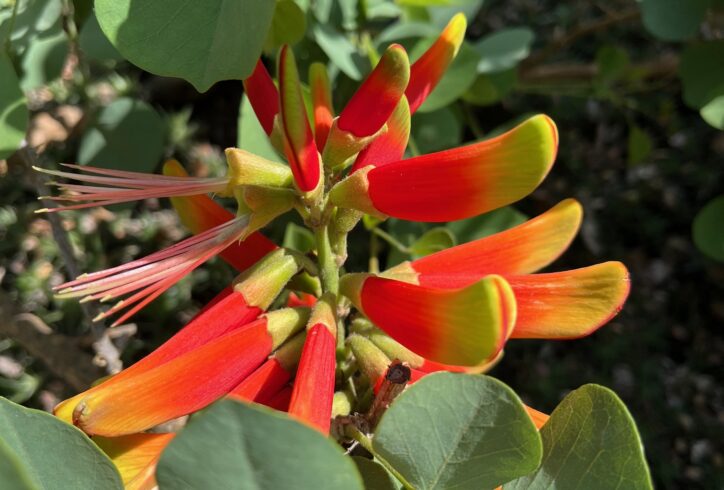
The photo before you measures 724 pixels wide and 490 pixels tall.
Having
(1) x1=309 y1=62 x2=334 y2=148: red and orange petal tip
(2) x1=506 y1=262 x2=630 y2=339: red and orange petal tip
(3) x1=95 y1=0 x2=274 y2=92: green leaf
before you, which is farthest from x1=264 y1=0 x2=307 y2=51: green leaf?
(2) x1=506 y1=262 x2=630 y2=339: red and orange petal tip

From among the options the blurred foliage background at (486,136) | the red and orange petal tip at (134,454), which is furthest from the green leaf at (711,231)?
the red and orange petal tip at (134,454)

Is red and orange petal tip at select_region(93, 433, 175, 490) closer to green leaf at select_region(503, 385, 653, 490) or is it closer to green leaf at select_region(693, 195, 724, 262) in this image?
green leaf at select_region(503, 385, 653, 490)

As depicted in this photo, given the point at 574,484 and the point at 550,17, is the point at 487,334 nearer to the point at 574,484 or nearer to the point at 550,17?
the point at 574,484

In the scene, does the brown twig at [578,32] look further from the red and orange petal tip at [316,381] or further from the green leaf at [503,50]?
the red and orange petal tip at [316,381]

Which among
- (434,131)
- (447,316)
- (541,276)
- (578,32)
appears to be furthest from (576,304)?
(578,32)

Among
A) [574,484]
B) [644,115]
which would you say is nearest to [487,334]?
[574,484]
